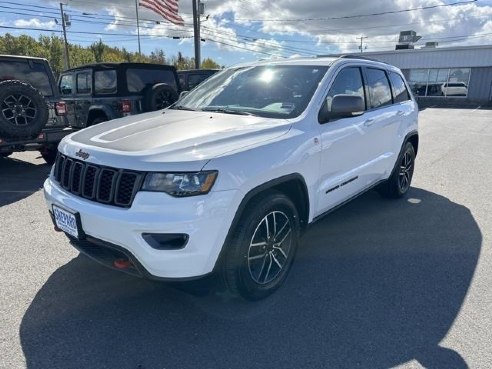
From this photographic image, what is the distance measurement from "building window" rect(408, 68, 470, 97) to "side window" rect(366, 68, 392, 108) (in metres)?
28.9

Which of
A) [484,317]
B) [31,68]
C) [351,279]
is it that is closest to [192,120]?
[351,279]

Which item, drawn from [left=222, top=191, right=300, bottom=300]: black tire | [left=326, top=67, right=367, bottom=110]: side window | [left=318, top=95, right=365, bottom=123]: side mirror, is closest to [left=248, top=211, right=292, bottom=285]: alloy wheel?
[left=222, top=191, right=300, bottom=300]: black tire

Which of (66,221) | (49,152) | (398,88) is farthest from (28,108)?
(398,88)

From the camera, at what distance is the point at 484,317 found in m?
2.82

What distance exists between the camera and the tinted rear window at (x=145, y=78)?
827cm

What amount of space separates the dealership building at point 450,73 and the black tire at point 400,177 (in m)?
25.5

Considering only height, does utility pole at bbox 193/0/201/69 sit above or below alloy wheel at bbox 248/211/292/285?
above

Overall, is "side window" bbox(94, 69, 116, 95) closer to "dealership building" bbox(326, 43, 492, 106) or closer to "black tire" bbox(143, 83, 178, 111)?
"black tire" bbox(143, 83, 178, 111)

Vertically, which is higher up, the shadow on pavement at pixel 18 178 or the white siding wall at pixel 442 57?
the white siding wall at pixel 442 57

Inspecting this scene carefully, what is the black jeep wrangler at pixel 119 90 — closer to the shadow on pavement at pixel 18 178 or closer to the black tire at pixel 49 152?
the black tire at pixel 49 152

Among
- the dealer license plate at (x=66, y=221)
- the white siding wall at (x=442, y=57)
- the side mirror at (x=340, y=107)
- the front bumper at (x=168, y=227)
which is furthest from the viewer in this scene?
the white siding wall at (x=442, y=57)

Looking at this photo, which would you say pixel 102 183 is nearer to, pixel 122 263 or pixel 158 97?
pixel 122 263

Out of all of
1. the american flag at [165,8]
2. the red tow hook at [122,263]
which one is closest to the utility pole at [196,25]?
the american flag at [165,8]

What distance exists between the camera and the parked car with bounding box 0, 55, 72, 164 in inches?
238
